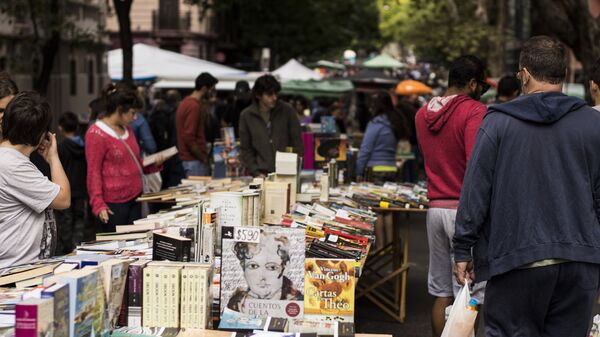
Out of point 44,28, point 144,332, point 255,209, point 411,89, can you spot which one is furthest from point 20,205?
point 411,89

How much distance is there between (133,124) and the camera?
37.2ft

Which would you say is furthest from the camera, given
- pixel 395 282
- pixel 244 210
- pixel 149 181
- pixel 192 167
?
pixel 192 167

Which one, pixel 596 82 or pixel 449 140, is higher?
pixel 596 82

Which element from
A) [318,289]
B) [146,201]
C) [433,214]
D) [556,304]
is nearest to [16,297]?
[318,289]

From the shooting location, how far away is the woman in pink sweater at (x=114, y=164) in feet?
27.5

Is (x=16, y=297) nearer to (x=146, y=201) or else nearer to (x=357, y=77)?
(x=146, y=201)

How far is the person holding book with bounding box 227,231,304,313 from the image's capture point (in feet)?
15.0

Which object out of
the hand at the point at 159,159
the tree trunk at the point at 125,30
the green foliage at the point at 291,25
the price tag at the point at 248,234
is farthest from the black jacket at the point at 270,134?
the green foliage at the point at 291,25

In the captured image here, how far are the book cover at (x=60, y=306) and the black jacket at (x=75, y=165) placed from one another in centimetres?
696

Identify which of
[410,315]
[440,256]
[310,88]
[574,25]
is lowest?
[410,315]

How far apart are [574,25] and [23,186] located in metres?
10.2

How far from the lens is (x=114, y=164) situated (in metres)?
8.52

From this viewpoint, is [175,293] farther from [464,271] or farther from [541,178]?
[541,178]

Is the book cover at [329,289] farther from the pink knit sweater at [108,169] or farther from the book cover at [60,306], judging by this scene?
the pink knit sweater at [108,169]
